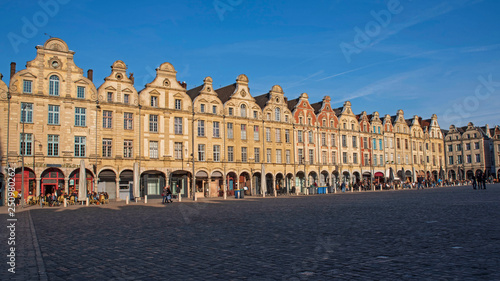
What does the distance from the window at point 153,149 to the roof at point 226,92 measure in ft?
39.6

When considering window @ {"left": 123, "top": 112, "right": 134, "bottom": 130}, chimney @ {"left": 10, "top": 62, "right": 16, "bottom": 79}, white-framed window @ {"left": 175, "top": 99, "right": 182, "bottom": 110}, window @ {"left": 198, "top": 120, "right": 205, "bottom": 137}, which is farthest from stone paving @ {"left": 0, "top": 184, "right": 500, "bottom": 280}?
window @ {"left": 198, "top": 120, "right": 205, "bottom": 137}

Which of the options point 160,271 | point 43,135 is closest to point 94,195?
point 43,135

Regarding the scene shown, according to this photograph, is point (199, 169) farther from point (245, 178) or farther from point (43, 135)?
point (43, 135)

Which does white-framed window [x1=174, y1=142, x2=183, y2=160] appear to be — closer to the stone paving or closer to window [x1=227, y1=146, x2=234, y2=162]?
window [x1=227, y1=146, x2=234, y2=162]

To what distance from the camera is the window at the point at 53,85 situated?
41.3m

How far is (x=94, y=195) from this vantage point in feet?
124

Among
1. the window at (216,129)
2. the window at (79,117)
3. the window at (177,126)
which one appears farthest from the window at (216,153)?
the window at (79,117)

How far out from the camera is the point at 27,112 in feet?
131

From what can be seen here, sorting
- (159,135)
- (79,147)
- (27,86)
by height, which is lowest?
(79,147)

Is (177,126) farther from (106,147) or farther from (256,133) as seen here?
(256,133)

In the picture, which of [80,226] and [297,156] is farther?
[297,156]

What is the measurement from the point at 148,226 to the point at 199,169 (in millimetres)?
33248

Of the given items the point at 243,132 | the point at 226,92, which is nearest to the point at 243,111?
the point at 243,132

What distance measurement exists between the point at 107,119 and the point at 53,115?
16.9 ft
